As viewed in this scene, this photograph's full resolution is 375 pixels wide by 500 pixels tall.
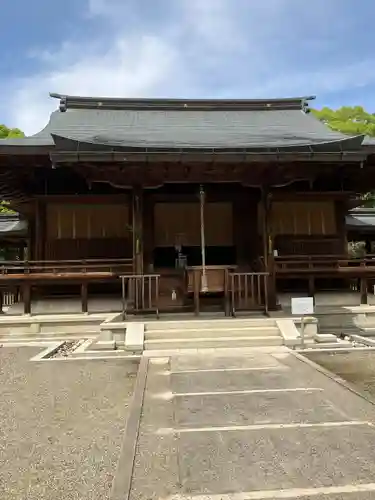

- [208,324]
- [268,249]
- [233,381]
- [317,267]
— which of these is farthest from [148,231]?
[233,381]

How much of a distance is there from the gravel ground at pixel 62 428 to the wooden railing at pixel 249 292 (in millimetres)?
3573

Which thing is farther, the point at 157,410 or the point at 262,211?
the point at 262,211

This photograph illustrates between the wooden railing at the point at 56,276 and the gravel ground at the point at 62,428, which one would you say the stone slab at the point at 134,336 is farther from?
the wooden railing at the point at 56,276

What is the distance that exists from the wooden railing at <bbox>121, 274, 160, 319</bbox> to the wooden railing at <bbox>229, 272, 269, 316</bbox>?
1671 millimetres

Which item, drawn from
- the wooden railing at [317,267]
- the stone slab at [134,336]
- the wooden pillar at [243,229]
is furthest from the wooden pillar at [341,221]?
the stone slab at [134,336]

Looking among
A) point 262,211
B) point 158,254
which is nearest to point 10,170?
point 158,254

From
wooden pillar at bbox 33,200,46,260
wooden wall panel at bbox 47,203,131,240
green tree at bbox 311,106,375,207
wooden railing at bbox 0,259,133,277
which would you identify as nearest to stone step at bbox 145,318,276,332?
wooden railing at bbox 0,259,133,277

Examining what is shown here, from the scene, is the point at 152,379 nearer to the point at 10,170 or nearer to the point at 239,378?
the point at 239,378

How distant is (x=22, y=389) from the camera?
4.81 m

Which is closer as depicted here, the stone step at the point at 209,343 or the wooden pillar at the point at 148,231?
the stone step at the point at 209,343

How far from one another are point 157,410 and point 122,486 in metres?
1.48

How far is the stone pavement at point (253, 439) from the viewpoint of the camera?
2.47 metres

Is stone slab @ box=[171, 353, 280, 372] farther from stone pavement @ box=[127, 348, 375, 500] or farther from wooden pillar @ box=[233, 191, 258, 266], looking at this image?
wooden pillar @ box=[233, 191, 258, 266]

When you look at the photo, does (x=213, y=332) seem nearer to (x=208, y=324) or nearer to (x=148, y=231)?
(x=208, y=324)
